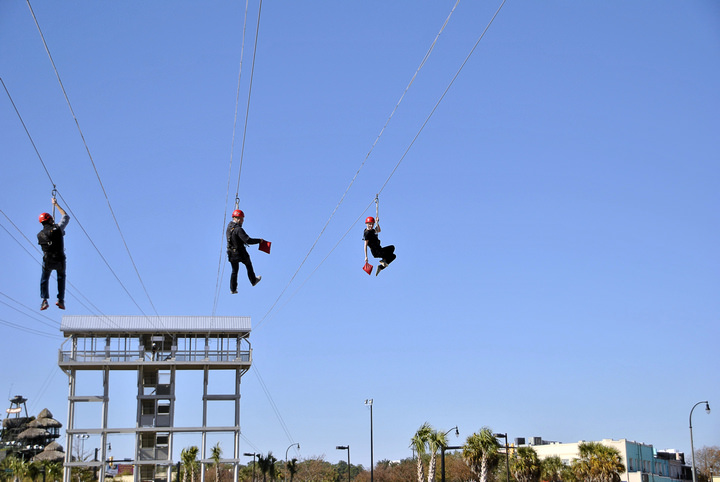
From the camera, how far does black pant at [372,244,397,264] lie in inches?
837

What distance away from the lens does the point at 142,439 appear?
7281 cm

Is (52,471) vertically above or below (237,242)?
below

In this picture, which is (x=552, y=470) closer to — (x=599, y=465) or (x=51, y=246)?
(x=599, y=465)

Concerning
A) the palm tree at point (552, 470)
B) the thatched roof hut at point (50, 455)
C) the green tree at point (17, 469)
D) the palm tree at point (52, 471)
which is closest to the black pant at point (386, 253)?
the palm tree at point (552, 470)

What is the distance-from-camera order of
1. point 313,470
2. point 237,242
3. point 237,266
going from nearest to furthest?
point 237,242, point 237,266, point 313,470

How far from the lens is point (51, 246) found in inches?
751

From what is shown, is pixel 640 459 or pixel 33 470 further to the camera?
pixel 33 470

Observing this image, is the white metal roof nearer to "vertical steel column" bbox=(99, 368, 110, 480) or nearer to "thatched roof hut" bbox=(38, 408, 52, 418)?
"vertical steel column" bbox=(99, 368, 110, 480)

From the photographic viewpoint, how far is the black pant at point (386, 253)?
21.3 m

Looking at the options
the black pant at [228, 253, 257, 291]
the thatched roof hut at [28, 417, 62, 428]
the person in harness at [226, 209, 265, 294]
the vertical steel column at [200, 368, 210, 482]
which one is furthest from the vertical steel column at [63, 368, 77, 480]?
the thatched roof hut at [28, 417, 62, 428]

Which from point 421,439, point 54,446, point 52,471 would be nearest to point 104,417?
point 421,439

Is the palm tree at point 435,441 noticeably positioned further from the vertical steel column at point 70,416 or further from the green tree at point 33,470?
the green tree at point 33,470

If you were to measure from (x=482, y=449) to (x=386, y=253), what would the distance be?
4570cm

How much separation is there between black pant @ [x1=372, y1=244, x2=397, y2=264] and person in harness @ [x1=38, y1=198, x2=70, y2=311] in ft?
24.7
